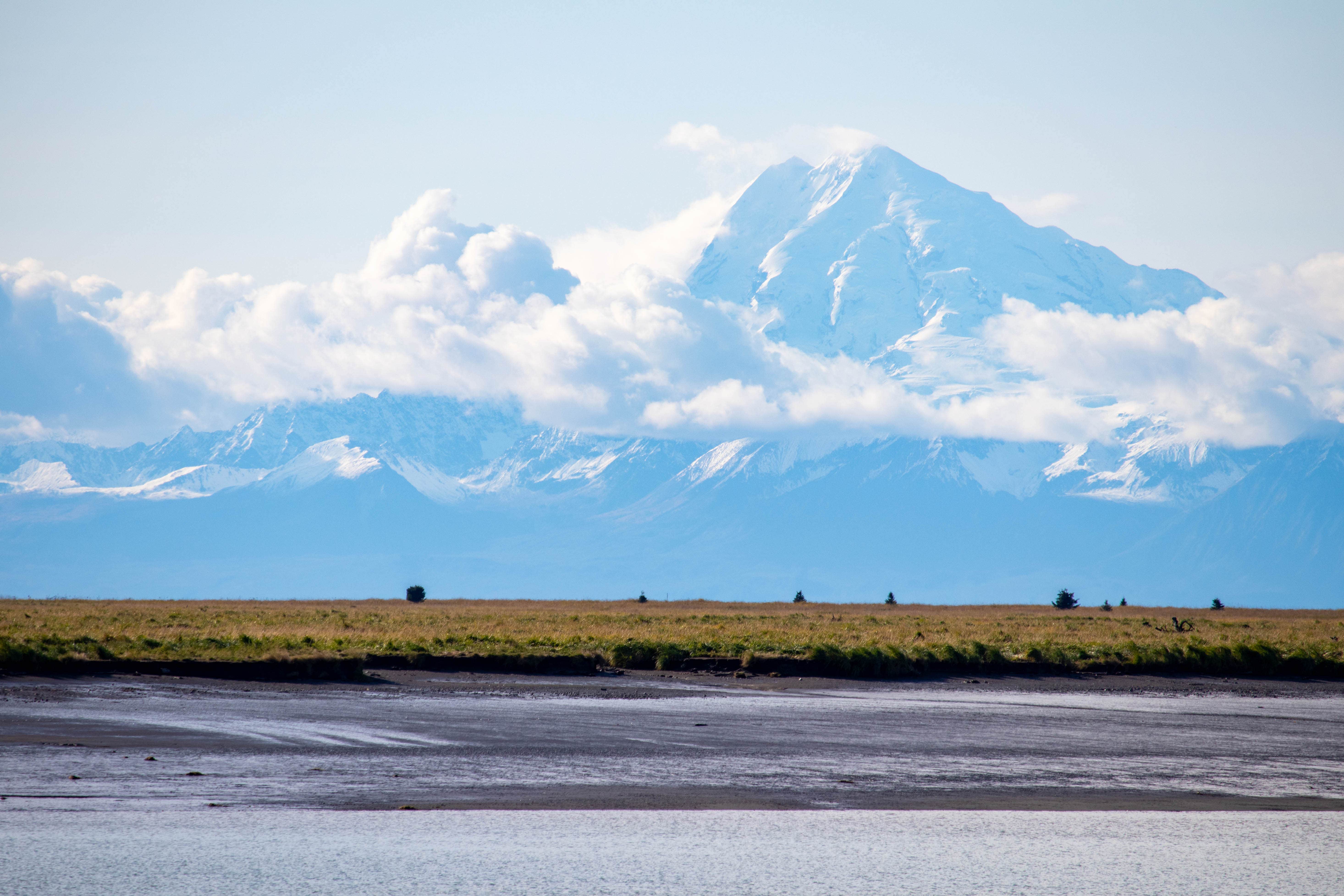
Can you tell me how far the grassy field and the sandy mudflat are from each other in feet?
16.4

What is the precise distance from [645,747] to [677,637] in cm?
2437

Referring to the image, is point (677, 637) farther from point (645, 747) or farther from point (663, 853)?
point (663, 853)

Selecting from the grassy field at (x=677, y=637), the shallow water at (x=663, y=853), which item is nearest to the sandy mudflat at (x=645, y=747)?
the shallow water at (x=663, y=853)

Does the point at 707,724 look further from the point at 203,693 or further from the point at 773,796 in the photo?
the point at 203,693

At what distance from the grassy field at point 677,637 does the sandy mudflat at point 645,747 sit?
16.4ft

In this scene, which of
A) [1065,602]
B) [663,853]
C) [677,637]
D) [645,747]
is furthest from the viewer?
[1065,602]

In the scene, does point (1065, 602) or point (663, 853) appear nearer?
point (663, 853)

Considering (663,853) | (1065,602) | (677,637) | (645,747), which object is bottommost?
(663,853)

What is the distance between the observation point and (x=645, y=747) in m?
18.0

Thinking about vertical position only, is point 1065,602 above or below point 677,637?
above

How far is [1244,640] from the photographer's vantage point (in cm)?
4744

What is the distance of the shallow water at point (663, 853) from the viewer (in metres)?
10.0

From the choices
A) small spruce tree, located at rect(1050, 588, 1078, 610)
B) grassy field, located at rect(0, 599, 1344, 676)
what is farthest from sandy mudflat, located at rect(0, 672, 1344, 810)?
small spruce tree, located at rect(1050, 588, 1078, 610)

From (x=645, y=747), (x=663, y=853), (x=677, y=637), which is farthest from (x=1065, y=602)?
(x=663, y=853)
